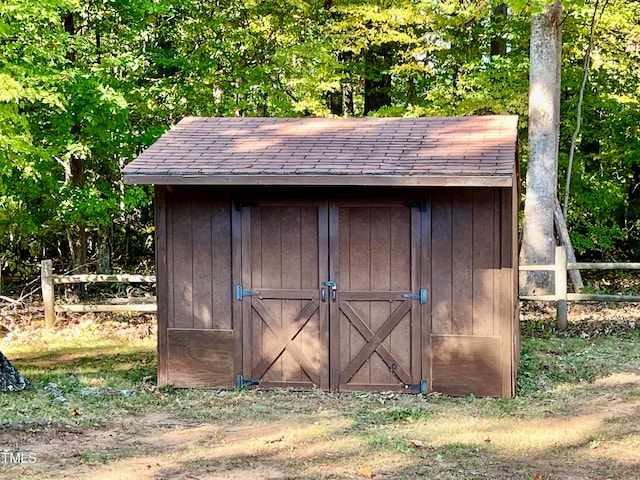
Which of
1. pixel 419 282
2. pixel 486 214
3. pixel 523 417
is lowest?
pixel 523 417

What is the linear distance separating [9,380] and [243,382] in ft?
7.35

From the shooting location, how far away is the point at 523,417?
716 centimetres

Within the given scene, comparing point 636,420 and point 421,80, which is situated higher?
point 421,80

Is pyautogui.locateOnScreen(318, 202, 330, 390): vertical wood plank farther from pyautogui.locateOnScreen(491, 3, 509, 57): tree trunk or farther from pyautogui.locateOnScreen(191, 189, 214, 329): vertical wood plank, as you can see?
pyautogui.locateOnScreen(491, 3, 509, 57): tree trunk

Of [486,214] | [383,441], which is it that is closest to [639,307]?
[486,214]

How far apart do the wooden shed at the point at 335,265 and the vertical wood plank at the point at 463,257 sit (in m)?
0.01

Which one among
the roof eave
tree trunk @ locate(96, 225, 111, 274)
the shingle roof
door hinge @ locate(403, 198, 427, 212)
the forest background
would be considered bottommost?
tree trunk @ locate(96, 225, 111, 274)

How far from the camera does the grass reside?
5.48 metres

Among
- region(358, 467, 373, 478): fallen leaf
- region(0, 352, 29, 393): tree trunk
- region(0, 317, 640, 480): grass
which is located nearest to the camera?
region(358, 467, 373, 478): fallen leaf

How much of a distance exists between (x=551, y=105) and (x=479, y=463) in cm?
892

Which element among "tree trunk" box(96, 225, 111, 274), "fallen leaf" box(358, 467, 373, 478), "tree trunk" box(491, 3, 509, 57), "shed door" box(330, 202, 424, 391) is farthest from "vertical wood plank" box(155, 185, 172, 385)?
"tree trunk" box(491, 3, 509, 57)

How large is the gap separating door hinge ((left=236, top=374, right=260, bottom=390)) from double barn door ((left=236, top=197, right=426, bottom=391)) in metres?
0.04

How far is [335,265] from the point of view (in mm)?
8266

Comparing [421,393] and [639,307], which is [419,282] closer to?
[421,393]
